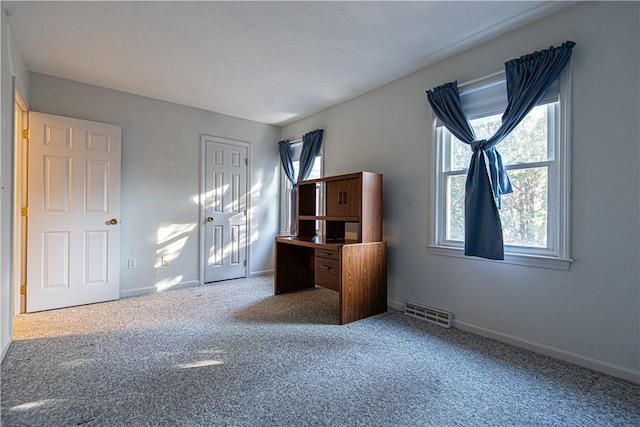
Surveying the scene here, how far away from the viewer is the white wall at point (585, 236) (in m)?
1.94

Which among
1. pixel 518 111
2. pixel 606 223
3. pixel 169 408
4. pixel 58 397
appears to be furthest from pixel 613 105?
pixel 58 397

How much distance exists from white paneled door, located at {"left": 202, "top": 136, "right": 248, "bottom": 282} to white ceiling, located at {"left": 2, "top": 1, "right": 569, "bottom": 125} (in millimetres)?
1077

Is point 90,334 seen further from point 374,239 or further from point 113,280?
point 374,239

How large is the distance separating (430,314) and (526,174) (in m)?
1.48

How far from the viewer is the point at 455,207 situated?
114 inches

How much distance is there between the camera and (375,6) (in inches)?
86.1

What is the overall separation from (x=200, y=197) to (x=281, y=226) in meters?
1.42

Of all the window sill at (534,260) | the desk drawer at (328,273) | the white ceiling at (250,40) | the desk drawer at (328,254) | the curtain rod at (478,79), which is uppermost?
the white ceiling at (250,40)

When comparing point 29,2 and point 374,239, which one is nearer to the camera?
point 29,2

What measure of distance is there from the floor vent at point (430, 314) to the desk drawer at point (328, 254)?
892mm

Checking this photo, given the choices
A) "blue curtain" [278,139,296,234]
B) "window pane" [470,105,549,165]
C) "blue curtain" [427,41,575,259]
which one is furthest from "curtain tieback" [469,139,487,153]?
"blue curtain" [278,139,296,234]

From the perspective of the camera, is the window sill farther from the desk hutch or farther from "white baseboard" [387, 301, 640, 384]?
the desk hutch

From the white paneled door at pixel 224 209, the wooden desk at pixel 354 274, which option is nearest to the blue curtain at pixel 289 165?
the white paneled door at pixel 224 209

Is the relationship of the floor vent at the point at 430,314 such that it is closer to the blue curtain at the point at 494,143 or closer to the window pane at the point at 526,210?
the blue curtain at the point at 494,143
